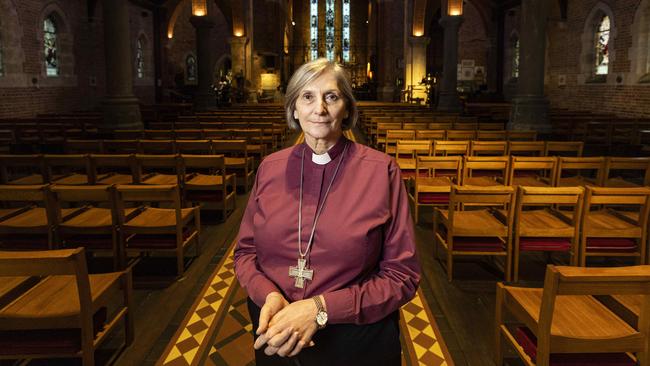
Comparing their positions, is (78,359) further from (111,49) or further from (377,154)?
(111,49)

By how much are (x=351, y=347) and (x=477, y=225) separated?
9.96ft

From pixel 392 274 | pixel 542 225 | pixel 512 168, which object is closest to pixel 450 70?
pixel 512 168

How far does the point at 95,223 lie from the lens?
4387 millimetres

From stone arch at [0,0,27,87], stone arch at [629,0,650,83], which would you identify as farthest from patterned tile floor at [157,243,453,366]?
stone arch at [629,0,650,83]

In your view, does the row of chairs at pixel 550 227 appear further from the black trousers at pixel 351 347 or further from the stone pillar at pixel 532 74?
the stone pillar at pixel 532 74

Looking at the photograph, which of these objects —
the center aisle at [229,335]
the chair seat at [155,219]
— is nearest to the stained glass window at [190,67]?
the chair seat at [155,219]

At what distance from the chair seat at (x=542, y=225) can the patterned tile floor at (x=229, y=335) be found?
105 cm

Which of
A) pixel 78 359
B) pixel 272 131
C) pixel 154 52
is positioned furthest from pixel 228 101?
pixel 78 359

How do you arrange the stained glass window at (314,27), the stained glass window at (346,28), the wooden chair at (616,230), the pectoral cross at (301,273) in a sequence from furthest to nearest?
1. the stained glass window at (314,27)
2. the stained glass window at (346,28)
3. the wooden chair at (616,230)
4. the pectoral cross at (301,273)

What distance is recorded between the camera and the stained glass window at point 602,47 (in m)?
18.0

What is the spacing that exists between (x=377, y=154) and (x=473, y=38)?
31485 mm

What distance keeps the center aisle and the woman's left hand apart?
1.59 metres

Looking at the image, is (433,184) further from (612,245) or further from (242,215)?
(242,215)

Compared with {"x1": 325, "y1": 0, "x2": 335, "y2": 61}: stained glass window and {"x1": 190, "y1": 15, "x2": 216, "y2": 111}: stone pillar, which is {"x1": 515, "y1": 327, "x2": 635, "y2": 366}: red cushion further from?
{"x1": 325, "y1": 0, "x2": 335, "y2": 61}: stained glass window
